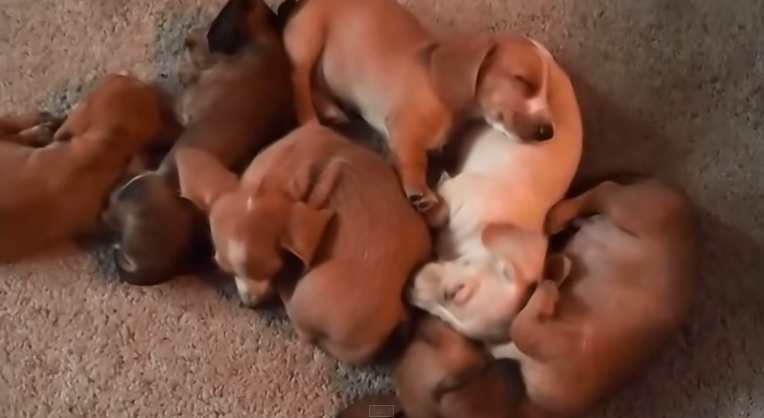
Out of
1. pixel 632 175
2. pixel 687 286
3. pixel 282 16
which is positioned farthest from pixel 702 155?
pixel 282 16

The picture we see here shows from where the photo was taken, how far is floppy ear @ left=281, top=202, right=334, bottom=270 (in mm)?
1558

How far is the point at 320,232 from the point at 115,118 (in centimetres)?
Result: 39

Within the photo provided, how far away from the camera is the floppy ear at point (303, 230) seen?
1558 millimetres

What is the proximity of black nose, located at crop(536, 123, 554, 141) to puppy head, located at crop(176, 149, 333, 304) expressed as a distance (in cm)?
34

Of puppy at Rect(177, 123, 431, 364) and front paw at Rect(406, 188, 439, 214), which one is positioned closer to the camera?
puppy at Rect(177, 123, 431, 364)

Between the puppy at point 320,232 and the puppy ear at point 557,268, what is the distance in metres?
0.19

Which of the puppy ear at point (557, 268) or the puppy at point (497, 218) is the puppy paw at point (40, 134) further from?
the puppy ear at point (557, 268)

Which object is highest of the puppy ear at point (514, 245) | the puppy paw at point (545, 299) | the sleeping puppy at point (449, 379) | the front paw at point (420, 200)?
the front paw at point (420, 200)

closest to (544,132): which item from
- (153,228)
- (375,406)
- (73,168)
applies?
(375,406)

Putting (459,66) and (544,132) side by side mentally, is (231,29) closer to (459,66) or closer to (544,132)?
(459,66)

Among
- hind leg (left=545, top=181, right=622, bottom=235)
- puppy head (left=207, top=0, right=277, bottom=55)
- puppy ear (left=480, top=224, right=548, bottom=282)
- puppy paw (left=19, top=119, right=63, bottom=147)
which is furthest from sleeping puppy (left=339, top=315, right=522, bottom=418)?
puppy paw (left=19, top=119, right=63, bottom=147)

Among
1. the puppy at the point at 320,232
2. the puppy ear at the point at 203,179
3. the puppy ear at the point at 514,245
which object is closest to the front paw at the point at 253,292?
the puppy at the point at 320,232

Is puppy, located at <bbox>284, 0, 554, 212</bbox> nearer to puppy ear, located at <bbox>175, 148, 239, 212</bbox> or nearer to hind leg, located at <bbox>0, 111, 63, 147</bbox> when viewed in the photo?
puppy ear, located at <bbox>175, 148, 239, 212</bbox>

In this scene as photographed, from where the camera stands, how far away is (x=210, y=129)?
5.43ft
